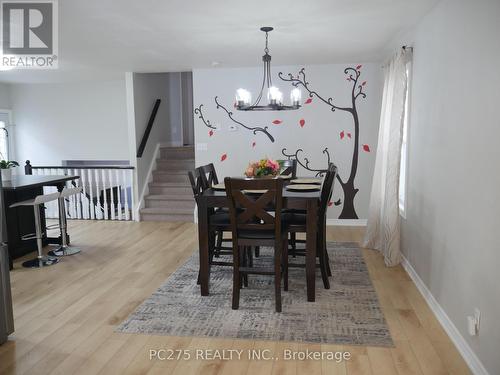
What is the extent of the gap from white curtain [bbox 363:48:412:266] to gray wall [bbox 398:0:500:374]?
215mm

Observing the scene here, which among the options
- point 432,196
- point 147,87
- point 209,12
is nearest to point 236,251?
point 432,196

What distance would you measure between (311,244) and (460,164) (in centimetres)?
128

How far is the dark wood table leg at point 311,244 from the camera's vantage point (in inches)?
133

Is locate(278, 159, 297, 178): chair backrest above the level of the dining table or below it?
above

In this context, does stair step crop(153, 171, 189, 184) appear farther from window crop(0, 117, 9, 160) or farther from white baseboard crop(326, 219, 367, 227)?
window crop(0, 117, 9, 160)

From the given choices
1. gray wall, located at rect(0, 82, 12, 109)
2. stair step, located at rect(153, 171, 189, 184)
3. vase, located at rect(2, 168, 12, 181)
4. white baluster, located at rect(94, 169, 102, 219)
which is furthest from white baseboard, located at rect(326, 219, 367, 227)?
gray wall, located at rect(0, 82, 12, 109)

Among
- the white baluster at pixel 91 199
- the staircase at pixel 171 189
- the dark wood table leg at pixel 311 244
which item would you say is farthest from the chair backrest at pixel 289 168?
the white baluster at pixel 91 199

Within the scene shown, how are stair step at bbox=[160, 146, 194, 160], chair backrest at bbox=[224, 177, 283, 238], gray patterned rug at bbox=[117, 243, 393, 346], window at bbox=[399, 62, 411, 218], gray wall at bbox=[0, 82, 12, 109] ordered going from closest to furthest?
gray patterned rug at bbox=[117, 243, 393, 346]
chair backrest at bbox=[224, 177, 283, 238]
window at bbox=[399, 62, 411, 218]
stair step at bbox=[160, 146, 194, 160]
gray wall at bbox=[0, 82, 12, 109]

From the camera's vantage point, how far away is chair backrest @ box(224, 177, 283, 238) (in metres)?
3.15

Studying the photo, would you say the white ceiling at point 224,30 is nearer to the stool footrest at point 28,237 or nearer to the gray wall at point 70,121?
the gray wall at point 70,121

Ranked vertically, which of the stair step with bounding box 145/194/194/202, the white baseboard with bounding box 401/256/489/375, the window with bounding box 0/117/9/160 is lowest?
the white baseboard with bounding box 401/256/489/375

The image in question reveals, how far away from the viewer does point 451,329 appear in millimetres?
2836

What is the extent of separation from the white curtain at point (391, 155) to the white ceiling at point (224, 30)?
0.44m

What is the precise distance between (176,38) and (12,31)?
5.04ft
